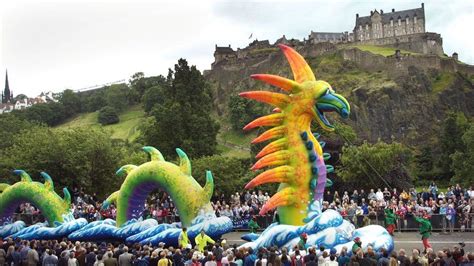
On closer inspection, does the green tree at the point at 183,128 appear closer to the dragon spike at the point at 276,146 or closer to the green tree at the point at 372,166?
the green tree at the point at 372,166

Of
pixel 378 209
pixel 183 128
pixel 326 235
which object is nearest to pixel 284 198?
pixel 326 235

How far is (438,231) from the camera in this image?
27203mm

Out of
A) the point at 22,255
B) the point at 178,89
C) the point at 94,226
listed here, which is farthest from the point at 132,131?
the point at 22,255

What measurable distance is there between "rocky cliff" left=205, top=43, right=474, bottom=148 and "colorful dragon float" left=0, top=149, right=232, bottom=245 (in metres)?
65.6

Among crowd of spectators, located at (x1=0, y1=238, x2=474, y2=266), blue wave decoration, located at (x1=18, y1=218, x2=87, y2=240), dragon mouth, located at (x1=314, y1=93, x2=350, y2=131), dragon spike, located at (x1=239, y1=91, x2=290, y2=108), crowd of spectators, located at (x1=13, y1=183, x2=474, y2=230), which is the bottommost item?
crowd of spectators, located at (x1=13, y1=183, x2=474, y2=230)

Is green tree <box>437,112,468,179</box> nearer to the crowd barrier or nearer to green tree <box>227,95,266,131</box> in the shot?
green tree <box>227,95,266,131</box>

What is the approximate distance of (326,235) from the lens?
61.7 ft

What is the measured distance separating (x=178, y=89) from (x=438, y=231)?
1619 inches

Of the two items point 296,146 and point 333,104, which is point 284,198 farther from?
point 333,104

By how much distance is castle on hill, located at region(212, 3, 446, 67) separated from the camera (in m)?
117

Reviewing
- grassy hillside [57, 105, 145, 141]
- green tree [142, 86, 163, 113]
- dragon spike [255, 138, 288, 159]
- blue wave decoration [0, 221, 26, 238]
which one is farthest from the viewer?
green tree [142, 86, 163, 113]

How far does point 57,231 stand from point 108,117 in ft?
315

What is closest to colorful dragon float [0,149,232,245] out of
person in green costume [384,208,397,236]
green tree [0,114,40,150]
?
person in green costume [384,208,397,236]

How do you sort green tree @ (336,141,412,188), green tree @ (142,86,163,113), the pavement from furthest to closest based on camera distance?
green tree @ (142,86,163,113), green tree @ (336,141,412,188), the pavement
